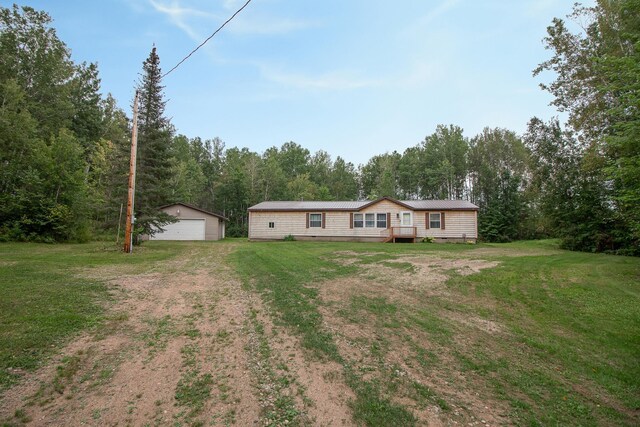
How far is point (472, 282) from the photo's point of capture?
816 cm

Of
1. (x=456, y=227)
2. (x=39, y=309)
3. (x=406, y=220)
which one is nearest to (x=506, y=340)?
(x=39, y=309)

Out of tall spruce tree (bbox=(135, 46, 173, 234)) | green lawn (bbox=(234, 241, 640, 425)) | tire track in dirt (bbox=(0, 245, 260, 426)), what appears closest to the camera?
tire track in dirt (bbox=(0, 245, 260, 426))

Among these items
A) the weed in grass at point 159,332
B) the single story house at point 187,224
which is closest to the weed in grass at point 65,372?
the weed in grass at point 159,332

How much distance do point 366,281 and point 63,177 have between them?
19064 millimetres

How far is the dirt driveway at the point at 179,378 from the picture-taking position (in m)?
2.71

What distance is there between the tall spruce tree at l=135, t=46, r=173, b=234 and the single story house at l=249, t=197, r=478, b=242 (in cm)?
830

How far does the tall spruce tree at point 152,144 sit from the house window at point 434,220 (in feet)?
57.9

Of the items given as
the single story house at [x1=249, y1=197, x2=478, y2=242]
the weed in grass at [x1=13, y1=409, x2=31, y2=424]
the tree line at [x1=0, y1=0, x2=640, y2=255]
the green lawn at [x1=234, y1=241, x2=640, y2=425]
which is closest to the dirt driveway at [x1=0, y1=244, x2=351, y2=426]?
the weed in grass at [x1=13, y1=409, x2=31, y2=424]

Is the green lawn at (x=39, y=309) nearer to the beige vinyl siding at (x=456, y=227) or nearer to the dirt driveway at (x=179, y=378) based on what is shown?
the dirt driveway at (x=179, y=378)

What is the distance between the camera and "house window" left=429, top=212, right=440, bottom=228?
23217 millimetres

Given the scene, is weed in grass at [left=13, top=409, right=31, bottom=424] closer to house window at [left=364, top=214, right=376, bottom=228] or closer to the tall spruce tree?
the tall spruce tree

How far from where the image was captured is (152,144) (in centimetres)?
Answer: 1736

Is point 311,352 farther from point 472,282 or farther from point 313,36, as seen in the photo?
point 313,36

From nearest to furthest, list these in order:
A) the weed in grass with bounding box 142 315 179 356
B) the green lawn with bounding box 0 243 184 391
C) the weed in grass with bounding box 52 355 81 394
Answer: the weed in grass with bounding box 52 355 81 394
the green lawn with bounding box 0 243 184 391
the weed in grass with bounding box 142 315 179 356
